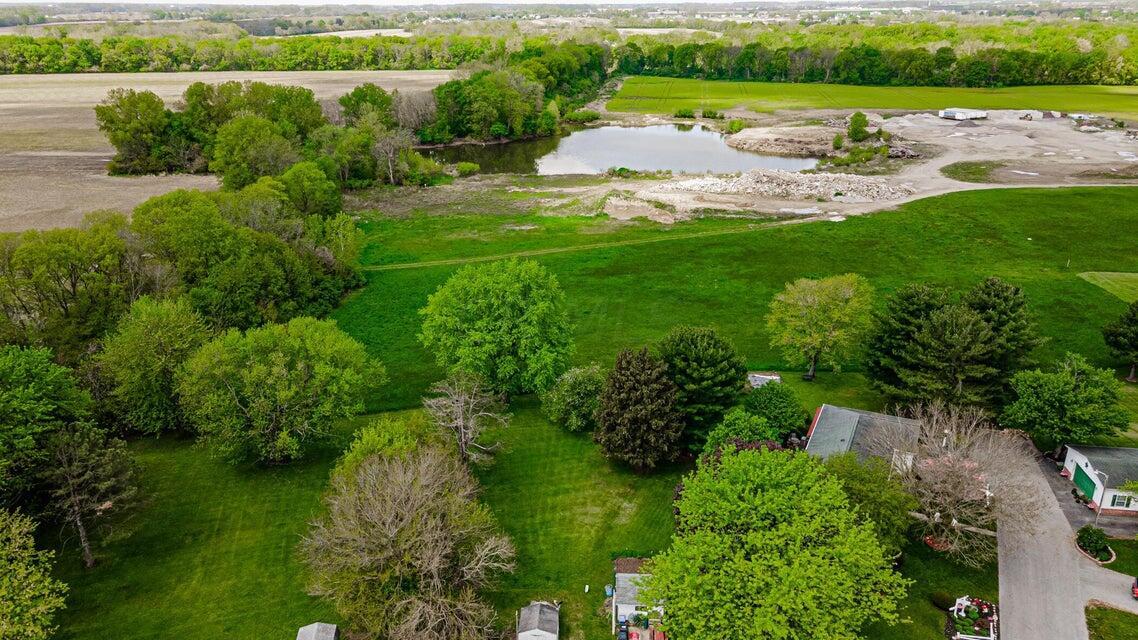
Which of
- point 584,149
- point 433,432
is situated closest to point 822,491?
point 433,432

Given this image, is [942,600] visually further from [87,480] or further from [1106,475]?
[87,480]

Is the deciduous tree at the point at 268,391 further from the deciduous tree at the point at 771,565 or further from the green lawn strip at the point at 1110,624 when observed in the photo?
the green lawn strip at the point at 1110,624

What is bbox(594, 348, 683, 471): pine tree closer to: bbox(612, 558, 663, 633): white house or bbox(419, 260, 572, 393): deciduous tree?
bbox(419, 260, 572, 393): deciduous tree

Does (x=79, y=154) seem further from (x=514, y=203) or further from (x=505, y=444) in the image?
(x=505, y=444)

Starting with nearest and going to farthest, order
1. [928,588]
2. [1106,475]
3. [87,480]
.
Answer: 1. [928,588]
2. [87,480]
3. [1106,475]

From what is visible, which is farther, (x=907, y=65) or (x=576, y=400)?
(x=907, y=65)

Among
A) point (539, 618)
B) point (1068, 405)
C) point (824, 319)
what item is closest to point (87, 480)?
point (539, 618)

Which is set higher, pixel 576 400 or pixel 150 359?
pixel 150 359

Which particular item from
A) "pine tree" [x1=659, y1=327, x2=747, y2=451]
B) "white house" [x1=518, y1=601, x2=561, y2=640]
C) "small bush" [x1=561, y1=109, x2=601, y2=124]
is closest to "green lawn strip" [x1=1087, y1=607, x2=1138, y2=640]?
"pine tree" [x1=659, y1=327, x2=747, y2=451]
